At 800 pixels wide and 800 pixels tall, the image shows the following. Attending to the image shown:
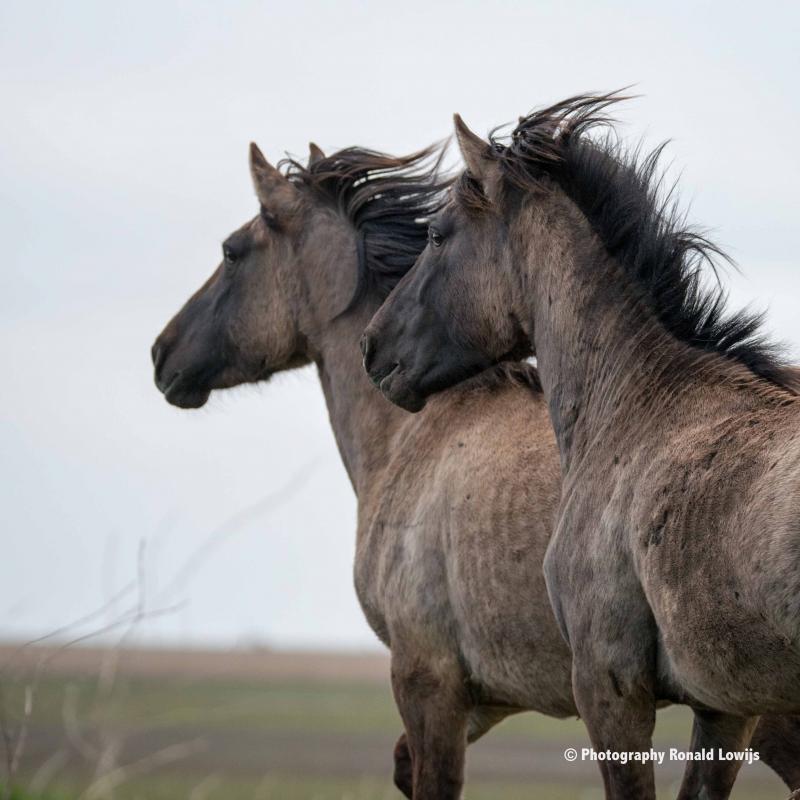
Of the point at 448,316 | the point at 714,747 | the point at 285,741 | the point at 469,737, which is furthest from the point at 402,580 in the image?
the point at 285,741

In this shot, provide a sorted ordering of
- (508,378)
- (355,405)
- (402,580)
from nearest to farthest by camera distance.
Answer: (402,580), (508,378), (355,405)

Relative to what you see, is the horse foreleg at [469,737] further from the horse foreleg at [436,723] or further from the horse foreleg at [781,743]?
the horse foreleg at [781,743]

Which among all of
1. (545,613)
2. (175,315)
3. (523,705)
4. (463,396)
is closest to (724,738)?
(545,613)

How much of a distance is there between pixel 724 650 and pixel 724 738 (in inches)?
45.4

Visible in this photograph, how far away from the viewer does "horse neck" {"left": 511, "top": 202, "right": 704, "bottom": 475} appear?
508 centimetres

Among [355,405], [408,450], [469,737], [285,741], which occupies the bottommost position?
[285,741]

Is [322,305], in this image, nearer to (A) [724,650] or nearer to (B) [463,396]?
(B) [463,396]

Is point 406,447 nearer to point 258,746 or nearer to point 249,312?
point 249,312

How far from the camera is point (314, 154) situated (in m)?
7.93

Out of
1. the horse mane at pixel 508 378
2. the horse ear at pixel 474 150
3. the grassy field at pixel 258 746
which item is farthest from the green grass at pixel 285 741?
the horse ear at pixel 474 150

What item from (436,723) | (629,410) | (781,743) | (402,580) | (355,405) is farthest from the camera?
(355,405)

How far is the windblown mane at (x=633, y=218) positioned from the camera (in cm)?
498

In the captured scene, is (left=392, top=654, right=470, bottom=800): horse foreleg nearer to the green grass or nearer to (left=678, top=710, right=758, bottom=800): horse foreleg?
the green grass

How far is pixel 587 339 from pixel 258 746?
30.7 meters
